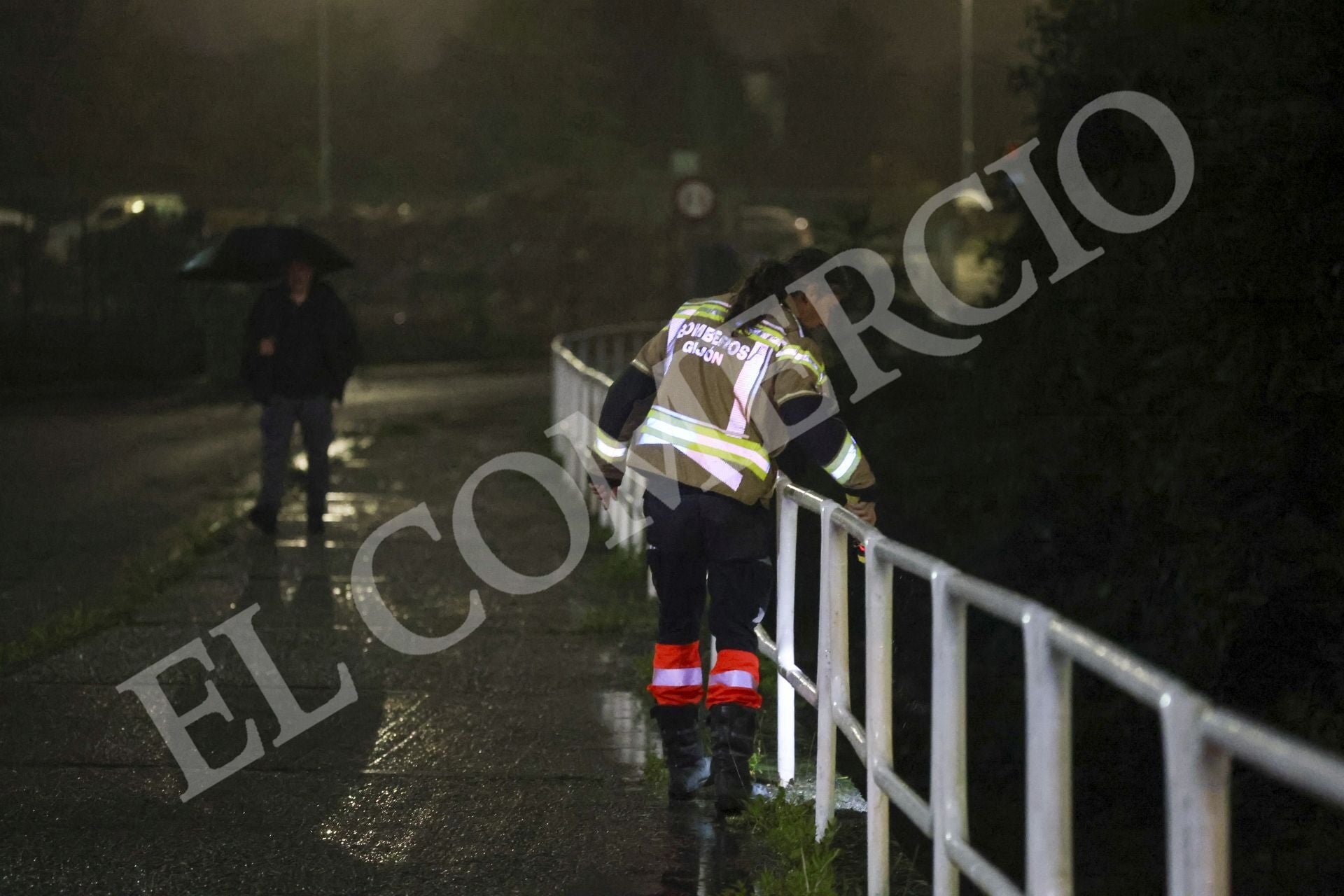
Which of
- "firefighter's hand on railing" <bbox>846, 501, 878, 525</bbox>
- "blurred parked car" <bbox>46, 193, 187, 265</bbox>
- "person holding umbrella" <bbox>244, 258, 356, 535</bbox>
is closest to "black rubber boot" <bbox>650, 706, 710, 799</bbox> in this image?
"firefighter's hand on railing" <bbox>846, 501, 878, 525</bbox>

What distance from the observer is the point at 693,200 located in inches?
869

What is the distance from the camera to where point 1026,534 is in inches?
409

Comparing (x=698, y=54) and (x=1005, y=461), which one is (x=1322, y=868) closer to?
(x=1005, y=461)

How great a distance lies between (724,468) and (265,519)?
21.4ft

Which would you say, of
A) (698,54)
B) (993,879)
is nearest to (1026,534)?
Result: (993,879)

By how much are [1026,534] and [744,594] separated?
5.11 metres

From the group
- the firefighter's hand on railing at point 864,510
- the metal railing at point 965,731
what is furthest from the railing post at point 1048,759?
the firefighter's hand on railing at point 864,510

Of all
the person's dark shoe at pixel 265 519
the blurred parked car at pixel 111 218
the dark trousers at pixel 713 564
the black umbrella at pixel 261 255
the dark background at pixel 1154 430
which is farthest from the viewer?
the blurred parked car at pixel 111 218

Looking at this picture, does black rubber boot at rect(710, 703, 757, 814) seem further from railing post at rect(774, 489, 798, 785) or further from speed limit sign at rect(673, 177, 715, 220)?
speed limit sign at rect(673, 177, 715, 220)

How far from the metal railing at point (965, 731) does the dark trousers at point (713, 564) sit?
169 mm

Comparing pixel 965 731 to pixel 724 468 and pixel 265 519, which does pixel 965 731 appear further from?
pixel 265 519

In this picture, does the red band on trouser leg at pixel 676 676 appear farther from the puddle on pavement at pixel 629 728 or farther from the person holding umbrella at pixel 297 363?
the person holding umbrella at pixel 297 363

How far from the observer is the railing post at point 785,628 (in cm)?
575

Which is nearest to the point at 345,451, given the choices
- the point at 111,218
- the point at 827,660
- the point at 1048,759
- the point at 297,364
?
the point at 297,364
